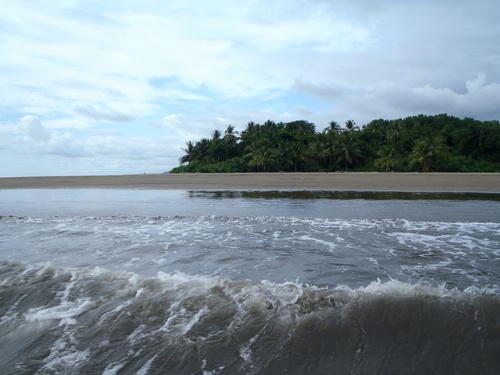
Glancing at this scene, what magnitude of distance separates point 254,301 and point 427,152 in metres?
44.6

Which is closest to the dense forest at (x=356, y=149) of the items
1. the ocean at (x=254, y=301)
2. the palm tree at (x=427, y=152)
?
the palm tree at (x=427, y=152)

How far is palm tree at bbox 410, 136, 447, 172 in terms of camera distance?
43.1 metres

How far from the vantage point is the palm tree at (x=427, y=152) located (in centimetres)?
4312

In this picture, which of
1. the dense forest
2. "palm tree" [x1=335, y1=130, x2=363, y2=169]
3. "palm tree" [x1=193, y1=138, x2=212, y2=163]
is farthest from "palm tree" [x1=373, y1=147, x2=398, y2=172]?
"palm tree" [x1=193, y1=138, x2=212, y2=163]

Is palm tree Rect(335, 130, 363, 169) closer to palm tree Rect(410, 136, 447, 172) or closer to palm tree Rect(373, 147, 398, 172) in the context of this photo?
palm tree Rect(373, 147, 398, 172)

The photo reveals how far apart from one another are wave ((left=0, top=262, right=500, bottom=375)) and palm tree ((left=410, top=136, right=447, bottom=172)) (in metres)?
42.8

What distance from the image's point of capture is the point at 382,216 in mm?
11023

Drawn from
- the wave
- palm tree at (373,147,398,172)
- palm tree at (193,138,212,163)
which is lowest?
the wave

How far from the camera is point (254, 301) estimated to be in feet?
14.6

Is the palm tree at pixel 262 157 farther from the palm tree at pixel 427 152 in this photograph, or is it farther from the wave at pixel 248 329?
the wave at pixel 248 329

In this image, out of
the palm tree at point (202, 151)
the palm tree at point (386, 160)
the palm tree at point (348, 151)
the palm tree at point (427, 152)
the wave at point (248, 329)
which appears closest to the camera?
the wave at point (248, 329)

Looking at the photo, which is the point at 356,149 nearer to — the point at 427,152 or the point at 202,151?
the point at 427,152

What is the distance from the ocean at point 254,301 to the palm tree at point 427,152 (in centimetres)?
3744

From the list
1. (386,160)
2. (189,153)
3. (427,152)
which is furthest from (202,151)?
(427,152)
